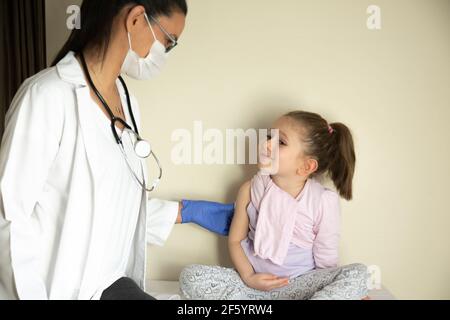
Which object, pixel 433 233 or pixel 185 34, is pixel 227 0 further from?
pixel 433 233

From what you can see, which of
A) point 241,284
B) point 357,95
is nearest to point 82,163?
point 241,284

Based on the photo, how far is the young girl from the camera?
1.66 meters

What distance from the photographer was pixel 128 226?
4.90ft

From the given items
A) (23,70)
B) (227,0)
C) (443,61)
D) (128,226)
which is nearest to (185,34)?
(227,0)

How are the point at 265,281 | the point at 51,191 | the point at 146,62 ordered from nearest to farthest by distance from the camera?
the point at 51,191 → the point at 146,62 → the point at 265,281

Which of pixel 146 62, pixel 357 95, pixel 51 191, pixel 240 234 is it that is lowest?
pixel 240 234

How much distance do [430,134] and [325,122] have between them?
0.41 meters

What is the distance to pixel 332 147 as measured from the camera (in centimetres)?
171

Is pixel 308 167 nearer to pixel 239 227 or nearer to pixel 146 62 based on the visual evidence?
pixel 239 227

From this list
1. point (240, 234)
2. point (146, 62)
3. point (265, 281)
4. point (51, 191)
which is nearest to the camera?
point (51, 191)

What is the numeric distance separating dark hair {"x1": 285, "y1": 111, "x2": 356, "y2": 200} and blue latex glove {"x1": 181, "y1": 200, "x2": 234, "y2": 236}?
1.24 feet

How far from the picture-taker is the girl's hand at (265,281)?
165 cm

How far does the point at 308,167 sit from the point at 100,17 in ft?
2.78

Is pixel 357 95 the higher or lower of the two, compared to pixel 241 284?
higher
